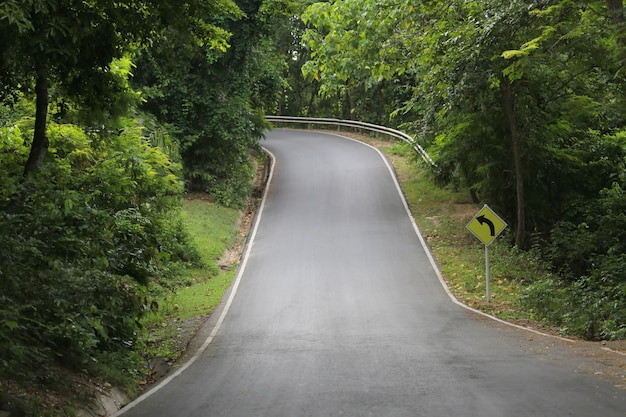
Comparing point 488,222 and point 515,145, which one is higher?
point 515,145

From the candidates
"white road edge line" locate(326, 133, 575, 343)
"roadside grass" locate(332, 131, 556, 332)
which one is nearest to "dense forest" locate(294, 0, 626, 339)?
"roadside grass" locate(332, 131, 556, 332)

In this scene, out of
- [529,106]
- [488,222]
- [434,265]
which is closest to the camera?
[488,222]

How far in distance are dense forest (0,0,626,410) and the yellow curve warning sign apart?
2.12m

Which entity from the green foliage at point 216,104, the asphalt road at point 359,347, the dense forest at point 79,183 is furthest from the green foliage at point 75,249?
the green foliage at point 216,104

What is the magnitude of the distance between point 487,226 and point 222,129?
607 inches

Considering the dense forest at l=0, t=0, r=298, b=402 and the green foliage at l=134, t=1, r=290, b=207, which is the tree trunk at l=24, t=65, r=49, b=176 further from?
the green foliage at l=134, t=1, r=290, b=207

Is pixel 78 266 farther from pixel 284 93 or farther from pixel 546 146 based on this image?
pixel 284 93

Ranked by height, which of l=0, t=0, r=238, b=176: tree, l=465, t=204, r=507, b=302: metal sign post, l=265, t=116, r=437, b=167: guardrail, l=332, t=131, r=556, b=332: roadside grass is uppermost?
l=0, t=0, r=238, b=176: tree

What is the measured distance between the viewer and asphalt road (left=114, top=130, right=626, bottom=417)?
912 cm

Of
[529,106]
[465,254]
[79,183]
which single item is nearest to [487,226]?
[465,254]

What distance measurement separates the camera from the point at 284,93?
6562 cm

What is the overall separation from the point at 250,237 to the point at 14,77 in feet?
53.9

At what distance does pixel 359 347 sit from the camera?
13375 millimetres

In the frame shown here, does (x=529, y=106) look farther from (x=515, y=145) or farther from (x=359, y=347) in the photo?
(x=359, y=347)
